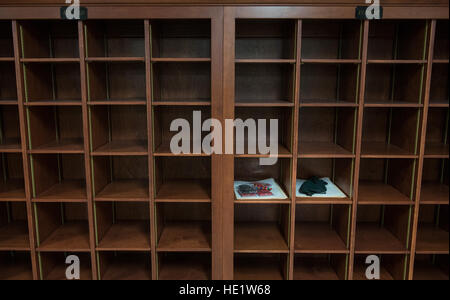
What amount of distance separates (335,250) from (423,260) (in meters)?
1.00

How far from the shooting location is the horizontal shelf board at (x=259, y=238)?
246cm

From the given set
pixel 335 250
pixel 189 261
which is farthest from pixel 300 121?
pixel 189 261

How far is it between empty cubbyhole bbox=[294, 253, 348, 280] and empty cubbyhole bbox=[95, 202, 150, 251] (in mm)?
1237

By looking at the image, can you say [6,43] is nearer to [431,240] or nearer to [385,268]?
[385,268]

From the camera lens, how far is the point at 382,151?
2.46 meters

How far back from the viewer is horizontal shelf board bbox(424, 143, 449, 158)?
7.72 ft

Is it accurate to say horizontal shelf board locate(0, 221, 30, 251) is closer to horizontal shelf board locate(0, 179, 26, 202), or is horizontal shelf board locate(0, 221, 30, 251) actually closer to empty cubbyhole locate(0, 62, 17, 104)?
horizontal shelf board locate(0, 179, 26, 202)

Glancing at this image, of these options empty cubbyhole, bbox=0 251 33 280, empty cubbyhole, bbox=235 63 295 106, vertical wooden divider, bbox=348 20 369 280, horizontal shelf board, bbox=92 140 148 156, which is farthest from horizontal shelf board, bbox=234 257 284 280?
empty cubbyhole, bbox=0 251 33 280

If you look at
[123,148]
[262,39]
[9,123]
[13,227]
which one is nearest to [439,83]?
[262,39]

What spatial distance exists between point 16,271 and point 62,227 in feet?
1.51

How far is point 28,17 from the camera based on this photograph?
221 cm

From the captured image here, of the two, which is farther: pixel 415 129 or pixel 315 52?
pixel 315 52

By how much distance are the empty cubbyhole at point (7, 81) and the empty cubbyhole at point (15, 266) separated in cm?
128

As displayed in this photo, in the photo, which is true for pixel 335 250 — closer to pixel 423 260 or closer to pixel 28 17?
pixel 423 260
